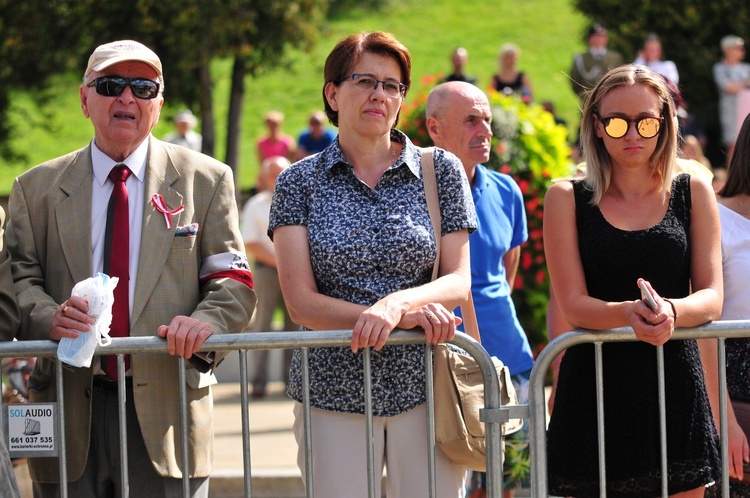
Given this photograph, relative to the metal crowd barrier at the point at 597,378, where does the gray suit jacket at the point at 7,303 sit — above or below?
above

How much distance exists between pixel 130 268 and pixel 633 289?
5.86 ft

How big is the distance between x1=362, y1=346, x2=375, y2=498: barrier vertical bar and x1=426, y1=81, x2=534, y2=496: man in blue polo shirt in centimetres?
145

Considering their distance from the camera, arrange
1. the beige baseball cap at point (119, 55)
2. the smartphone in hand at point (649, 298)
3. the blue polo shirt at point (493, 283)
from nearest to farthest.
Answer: the smartphone in hand at point (649, 298) → the beige baseball cap at point (119, 55) → the blue polo shirt at point (493, 283)

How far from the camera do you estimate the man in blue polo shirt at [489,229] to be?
5.40 meters

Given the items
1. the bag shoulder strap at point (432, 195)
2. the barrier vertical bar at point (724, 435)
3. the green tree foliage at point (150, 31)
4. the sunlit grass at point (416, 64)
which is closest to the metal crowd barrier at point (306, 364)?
the bag shoulder strap at point (432, 195)

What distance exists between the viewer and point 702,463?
4.07 m

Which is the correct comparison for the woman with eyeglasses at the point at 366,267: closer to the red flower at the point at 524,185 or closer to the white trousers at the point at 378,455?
the white trousers at the point at 378,455

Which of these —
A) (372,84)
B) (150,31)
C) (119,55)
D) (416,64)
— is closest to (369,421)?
(372,84)

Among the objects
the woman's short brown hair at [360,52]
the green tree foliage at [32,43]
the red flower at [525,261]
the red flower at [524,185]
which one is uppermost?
the green tree foliage at [32,43]

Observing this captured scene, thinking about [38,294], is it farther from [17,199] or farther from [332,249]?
[332,249]

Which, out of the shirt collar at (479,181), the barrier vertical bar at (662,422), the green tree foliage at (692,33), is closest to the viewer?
the barrier vertical bar at (662,422)

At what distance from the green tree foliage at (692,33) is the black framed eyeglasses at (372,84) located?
58.3 feet

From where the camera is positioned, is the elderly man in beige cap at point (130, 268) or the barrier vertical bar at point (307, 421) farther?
the elderly man in beige cap at point (130, 268)

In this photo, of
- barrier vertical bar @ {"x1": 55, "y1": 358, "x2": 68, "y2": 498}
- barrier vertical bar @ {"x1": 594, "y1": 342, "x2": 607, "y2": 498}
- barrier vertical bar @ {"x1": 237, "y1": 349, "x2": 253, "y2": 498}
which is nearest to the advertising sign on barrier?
barrier vertical bar @ {"x1": 55, "y1": 358, "x2": 68, "y2": 498}
